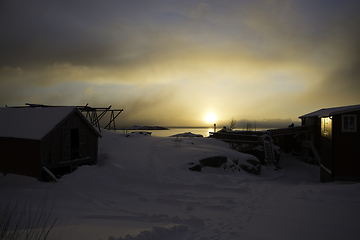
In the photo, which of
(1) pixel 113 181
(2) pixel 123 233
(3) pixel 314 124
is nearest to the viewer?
(2) pixel 123 233

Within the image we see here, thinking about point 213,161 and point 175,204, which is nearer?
point 175,204

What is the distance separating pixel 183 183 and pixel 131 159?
18.2 ft

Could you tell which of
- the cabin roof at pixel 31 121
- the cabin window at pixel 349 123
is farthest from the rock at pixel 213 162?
the cabin roof at pixel 31 121

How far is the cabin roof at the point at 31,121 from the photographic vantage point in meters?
13.6

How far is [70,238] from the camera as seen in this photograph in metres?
5.92

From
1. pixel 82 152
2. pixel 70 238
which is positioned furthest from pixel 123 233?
pixel 82 152

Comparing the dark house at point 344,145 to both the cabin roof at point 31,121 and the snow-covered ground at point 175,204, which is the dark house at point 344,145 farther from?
the cabin roof at point 31,121

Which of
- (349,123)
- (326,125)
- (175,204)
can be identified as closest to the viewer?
(175,204)

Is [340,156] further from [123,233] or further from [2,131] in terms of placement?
[2,131]

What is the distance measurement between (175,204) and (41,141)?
8.84 metres

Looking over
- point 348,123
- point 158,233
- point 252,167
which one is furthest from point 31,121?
point 348,123

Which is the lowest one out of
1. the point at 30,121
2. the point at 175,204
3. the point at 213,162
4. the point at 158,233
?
the point at 175,204

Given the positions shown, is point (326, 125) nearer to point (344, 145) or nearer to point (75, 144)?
point (344, 145)

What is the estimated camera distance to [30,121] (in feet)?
49.3
